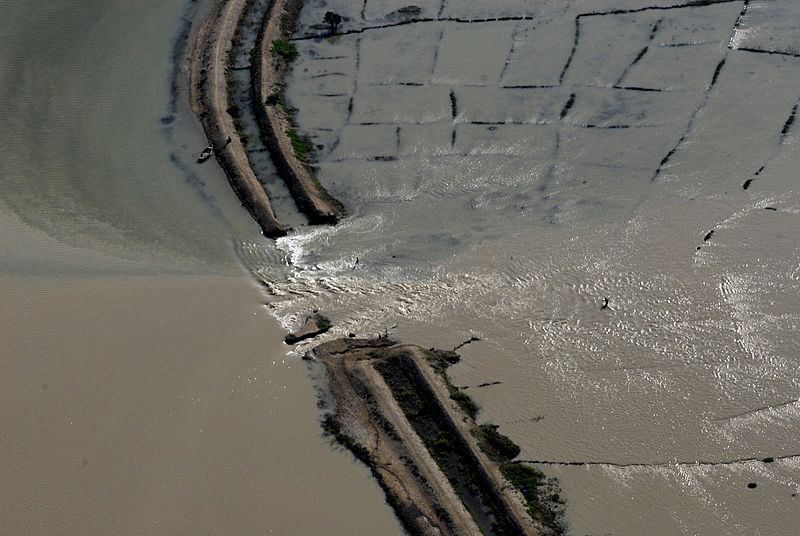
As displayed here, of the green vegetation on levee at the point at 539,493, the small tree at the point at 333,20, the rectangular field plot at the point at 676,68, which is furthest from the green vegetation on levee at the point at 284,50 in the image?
the green vegetation on levee at the point at 539,493

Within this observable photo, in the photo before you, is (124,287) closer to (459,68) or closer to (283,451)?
(283,451)

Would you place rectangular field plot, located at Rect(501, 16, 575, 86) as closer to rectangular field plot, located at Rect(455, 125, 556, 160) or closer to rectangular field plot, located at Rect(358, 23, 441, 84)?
rectangular field plot, located at Rect(455, 125, 556, 160)

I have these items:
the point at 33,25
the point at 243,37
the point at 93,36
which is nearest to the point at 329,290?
the point at 243,37

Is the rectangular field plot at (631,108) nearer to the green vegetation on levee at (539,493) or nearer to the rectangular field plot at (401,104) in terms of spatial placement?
the rectangular field plot at (401,104)

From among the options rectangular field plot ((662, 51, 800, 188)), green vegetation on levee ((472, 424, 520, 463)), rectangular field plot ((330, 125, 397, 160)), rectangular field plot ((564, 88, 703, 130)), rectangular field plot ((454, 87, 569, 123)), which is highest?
rectangular field plot ((330, 125, 397, 160))

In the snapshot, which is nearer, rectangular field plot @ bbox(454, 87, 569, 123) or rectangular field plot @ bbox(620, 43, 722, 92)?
rectangular field plot @ bbox(454, 87, 569, 123)

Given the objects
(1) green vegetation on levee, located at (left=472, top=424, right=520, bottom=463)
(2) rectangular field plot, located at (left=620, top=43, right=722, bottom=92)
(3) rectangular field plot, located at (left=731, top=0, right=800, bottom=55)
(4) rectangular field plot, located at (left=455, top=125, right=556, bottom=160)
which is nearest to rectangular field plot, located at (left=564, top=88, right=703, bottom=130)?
(2) rectangular field plot, located at (left=620, top=43, right=722, bottom=92)

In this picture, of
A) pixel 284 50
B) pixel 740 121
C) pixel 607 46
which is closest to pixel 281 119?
pixel 284 50
